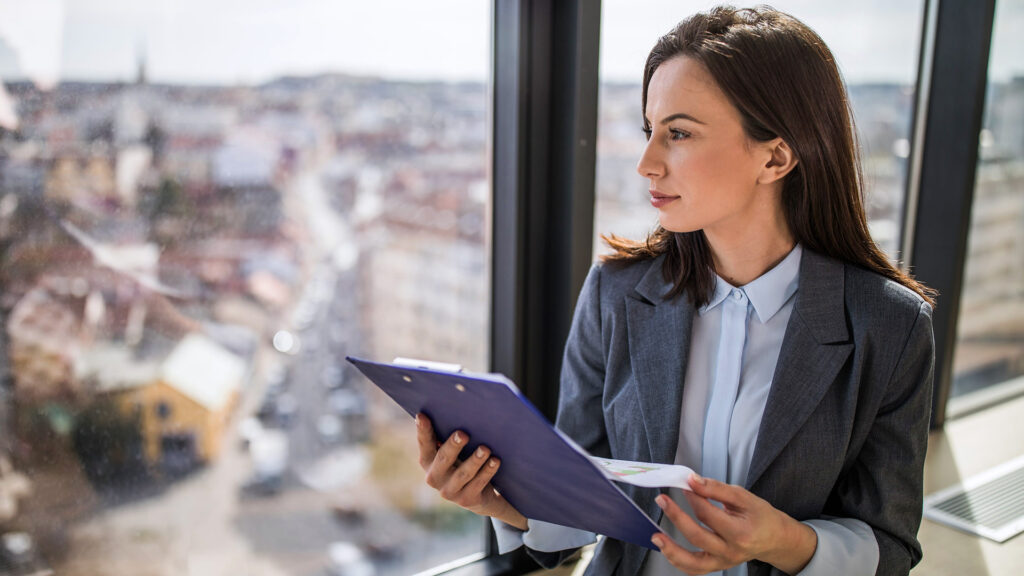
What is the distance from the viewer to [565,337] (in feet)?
5.53

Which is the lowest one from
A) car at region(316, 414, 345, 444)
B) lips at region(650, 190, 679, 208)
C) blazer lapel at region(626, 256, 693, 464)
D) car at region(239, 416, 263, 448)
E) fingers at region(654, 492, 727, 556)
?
car at region(316, 414, 345, 444)

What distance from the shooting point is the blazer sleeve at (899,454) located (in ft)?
3.71

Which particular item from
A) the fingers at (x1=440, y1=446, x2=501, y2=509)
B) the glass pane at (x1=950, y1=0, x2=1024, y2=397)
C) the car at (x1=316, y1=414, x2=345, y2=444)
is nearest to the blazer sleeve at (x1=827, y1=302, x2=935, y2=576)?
the fingers at (x1=440, y1=446, x2=501, y2=509)

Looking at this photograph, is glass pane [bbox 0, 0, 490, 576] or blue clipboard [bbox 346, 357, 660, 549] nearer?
blue clipboard [bbox 346, 357, 660, 549]

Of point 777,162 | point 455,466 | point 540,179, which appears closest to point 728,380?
point 777,162

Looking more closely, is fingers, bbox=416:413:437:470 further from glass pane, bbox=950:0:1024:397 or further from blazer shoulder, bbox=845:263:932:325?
glass pane, bbox=950:0:1024:397

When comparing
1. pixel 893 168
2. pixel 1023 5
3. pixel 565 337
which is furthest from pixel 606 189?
pixel 1023 5

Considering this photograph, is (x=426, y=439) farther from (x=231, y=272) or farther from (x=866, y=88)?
(x=866, y=88)

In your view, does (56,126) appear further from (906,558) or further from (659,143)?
(906,558)

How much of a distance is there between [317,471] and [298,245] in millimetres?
433

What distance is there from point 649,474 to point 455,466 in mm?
277

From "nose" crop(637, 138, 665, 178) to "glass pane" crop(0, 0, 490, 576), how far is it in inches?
22.0

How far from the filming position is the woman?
3.63ft

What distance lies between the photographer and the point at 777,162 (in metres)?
1.17
